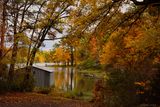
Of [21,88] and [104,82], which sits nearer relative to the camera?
[104,82]

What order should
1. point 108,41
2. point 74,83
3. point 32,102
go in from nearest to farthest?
point 108,41 → point 32,102 → point 74,83

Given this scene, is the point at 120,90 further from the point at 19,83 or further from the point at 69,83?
the point at 69,83

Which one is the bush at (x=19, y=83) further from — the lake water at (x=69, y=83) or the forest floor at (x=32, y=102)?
the lake water at (x=69, y=83)

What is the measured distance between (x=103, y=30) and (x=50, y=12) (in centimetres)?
1945

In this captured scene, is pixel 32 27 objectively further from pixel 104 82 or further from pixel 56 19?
pixel 104 82

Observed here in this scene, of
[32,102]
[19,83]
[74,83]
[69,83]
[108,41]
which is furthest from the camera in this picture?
[74,83]

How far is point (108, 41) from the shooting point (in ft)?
51.4

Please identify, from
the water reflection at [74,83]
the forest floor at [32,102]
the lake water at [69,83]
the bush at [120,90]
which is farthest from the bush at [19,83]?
the bush at [120,90]

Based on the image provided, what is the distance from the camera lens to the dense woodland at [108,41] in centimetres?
1165

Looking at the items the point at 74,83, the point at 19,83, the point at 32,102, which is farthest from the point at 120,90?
the point at 74,83

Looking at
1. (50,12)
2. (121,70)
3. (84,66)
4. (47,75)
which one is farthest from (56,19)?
(84,66)

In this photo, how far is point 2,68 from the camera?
28.0 metres

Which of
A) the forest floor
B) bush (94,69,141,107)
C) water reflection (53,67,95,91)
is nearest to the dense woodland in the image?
bush (94,69,141,107)

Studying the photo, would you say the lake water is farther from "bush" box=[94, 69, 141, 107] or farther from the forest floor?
"bush" box=[94, 69, 141, 107]
